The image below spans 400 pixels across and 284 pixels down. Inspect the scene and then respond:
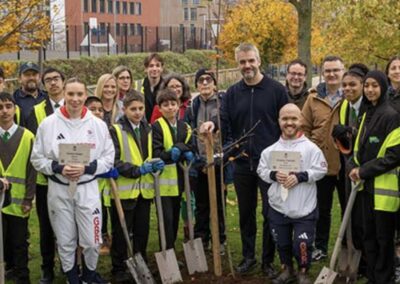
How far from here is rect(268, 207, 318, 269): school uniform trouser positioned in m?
5.88

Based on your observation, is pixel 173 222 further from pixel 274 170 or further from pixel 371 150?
pixel 371 150

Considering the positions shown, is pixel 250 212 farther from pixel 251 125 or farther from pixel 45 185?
pixel 45 185

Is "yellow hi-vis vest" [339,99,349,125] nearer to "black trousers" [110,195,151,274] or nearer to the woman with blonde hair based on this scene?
"black trousers" [110,195,151,274]

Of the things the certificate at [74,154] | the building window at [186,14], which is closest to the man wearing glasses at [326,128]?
the certificate at [74,154]

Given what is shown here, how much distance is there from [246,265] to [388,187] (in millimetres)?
1813

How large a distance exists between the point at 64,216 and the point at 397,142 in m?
3.05

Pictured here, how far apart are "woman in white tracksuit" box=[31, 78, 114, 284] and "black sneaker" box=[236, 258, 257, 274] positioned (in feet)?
5.24

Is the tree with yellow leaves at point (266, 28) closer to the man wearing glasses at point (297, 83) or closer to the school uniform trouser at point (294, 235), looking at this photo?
the man wearing glasses at point (297, 83)

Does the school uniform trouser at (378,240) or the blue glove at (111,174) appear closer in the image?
the school uniform trouser at (378,240)

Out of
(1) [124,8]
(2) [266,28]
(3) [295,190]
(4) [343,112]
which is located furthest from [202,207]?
(1) [124,8]

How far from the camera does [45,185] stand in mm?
6090

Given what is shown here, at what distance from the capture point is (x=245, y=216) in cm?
651

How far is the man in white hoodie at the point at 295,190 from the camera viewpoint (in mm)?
5871

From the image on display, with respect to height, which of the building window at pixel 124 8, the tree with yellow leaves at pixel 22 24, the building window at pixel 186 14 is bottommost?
the tree with yellow leaves at pixel 22 24
